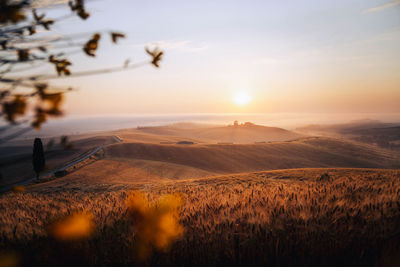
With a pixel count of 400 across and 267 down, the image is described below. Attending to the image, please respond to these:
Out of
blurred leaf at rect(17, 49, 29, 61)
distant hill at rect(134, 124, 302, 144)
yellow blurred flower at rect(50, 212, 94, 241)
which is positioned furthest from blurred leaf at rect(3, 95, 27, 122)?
distant hill at rect(134, 124, 302, 144)

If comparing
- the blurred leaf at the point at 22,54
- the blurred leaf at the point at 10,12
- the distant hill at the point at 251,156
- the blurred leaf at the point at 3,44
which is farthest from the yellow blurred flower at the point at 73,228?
the distant hill at the point at 251,156

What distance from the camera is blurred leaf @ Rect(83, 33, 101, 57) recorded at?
92.1 inches

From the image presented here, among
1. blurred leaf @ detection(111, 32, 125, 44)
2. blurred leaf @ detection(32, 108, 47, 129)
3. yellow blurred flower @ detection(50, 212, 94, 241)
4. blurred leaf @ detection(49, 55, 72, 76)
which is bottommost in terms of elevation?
yellow blurred flower @ detection(50, 212, 94, 241)

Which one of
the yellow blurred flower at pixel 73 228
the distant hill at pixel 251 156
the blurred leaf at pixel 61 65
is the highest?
the blurred leaf at pixel 61 65

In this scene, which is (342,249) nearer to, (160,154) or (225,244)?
(225,244)

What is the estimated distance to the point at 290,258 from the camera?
2.38m

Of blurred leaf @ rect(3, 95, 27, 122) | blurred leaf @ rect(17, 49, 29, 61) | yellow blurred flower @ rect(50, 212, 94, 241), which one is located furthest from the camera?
yellow blurred flower @ rect(50, 212, 94, 241)

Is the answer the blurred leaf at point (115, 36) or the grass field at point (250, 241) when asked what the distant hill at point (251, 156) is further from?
the blurred leaf at point (115, 36)

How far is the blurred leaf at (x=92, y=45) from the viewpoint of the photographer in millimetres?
2340

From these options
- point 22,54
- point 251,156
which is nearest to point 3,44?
point 22,54

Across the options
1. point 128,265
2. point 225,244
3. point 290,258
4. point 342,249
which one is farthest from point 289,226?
point 128,265

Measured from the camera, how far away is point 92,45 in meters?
2.41

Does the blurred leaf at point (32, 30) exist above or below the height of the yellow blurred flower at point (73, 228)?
above

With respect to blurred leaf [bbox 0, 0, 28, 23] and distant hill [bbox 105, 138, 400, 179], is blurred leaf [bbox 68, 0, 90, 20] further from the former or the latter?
distant hill [bbox 105, 138, 400, 179]
